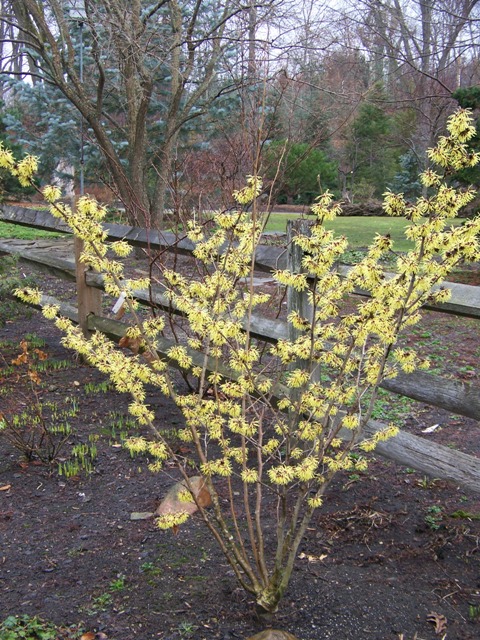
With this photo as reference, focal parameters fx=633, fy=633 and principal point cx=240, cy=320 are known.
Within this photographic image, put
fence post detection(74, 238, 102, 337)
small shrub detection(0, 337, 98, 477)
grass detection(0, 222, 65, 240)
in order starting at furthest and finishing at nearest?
grass detection(0, 222, 65, 240), fence post detection(74, 238, 102, 337), small shrub detection(0, 337, 98, 477)

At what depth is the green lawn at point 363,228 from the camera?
13.4 meters

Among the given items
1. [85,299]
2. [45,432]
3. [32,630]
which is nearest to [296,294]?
[45,432]

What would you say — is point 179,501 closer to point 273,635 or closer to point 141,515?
point 141,515

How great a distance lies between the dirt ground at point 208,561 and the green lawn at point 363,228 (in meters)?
8.97

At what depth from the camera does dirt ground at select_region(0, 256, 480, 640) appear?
254cm

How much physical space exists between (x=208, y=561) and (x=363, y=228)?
14.4 meters

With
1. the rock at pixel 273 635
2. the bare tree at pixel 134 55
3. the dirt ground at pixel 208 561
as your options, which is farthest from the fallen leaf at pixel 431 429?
the bare tree at pixel 134 55

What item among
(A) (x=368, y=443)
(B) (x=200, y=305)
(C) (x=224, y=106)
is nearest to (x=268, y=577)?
(A) (x=368, y=443)

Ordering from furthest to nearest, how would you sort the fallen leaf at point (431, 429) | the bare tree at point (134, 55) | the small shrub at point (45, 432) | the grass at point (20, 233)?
the grass at point (20, 233), the bare tree at point (134, 55), the fallen leaf at point (431, 429), the small shrub at point (45, 432)

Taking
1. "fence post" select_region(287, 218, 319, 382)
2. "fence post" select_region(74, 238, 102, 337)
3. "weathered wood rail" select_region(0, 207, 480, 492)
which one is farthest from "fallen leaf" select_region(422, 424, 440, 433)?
"fence post" select_region(74, 238, 102, 337)

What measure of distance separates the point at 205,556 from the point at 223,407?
0.81 meters

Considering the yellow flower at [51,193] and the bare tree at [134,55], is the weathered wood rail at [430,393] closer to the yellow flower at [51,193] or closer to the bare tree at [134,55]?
the yellow flower at [51,193]

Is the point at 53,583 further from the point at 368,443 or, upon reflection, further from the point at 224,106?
the point at 224,106

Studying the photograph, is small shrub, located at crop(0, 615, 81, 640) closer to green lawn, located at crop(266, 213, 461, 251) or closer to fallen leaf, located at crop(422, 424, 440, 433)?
fallen leaf, located at crop(422, 424, 440, 433)
